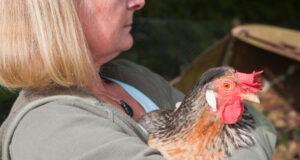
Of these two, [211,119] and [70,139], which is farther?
[211,119]

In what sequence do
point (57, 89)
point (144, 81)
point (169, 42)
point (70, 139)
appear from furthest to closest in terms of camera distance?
point (169, 42), point (144, 81), point (57, 89), point (70, 139)

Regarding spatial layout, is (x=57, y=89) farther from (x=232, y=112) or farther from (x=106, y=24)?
(x=232, y=112)

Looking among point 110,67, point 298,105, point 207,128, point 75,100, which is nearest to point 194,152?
point 207,128

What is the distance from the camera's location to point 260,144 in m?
2.16

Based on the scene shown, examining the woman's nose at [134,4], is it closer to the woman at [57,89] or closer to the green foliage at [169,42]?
the woman at [57,89]

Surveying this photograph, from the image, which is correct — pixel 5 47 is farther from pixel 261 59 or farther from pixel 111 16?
pixel 261 59

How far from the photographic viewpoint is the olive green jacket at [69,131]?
1.74 m

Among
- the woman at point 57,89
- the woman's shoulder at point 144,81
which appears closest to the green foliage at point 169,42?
the woman's shoulder at point 144,81

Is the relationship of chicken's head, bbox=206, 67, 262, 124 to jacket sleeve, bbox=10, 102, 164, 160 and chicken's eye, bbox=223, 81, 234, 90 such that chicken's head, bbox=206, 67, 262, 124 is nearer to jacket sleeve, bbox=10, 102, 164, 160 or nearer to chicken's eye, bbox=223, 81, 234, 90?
chicken's eye, bbox=223, 81, 234, 90

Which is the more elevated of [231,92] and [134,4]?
[134,4]

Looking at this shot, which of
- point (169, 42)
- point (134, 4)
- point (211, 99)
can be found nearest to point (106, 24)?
point (134, 4)

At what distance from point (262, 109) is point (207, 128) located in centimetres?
279

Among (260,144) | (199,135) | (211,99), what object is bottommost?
(260,144)

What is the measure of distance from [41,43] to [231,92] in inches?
22.2
